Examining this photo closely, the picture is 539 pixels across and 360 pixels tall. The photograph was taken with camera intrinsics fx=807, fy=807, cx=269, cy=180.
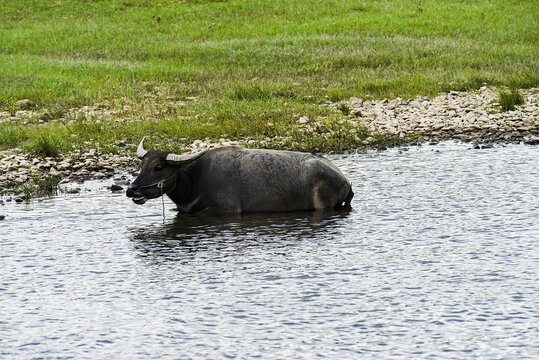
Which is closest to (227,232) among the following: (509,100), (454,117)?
(454,117)

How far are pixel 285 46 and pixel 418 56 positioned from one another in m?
5.82

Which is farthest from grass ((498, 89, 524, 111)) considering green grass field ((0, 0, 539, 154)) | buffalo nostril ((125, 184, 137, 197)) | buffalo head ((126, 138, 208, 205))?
buffalo nostril ((125, 184, 137, 197))

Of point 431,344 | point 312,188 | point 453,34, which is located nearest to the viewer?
point 431,344

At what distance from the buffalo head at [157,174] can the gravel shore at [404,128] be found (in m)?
3.19

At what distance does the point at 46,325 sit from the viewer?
8742mm

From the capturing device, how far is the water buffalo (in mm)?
13289

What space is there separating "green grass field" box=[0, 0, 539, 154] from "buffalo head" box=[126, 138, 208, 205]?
17.5 ft

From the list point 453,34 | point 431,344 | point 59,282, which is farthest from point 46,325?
point 453,34

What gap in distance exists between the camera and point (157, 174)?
13305mm

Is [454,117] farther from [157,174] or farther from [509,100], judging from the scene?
[157,174]

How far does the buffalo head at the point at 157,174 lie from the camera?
1313 cm

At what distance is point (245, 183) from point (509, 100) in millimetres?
11176

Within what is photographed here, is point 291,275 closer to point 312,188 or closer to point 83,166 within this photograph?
point 312,188

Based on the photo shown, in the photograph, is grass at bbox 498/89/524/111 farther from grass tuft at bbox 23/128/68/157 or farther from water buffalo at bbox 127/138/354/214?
grass tuft at bbox 23/128/68/157
